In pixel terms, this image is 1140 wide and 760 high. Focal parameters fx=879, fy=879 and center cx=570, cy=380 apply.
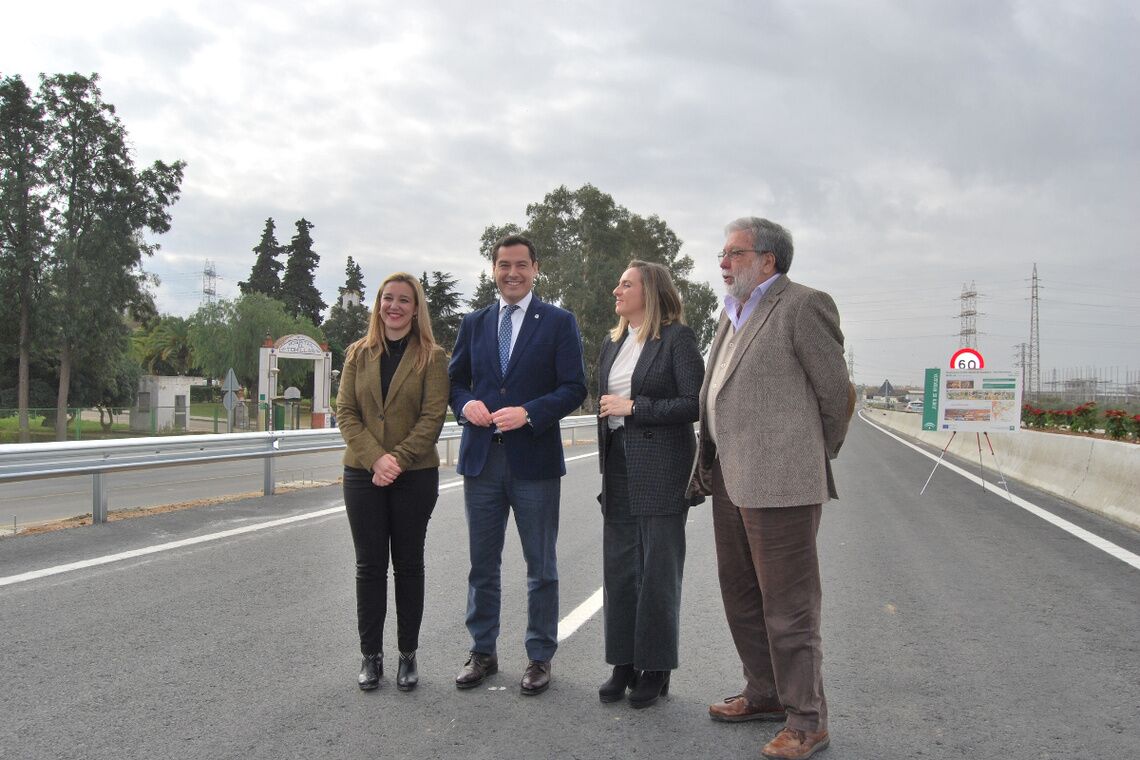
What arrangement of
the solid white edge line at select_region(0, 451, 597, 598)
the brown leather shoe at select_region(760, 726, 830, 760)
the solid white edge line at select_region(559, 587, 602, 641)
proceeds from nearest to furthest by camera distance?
the brown leather shoe at select_region(760, 726, 830, 760)
the solid white edge line at select_region(559, 587, 602, 641)
the solid white edge line at select_region(0, 451, 597, 598)

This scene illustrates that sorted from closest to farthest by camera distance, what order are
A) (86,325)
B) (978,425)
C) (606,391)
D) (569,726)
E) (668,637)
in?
(569,726) → (668,637) → (606,391) → (978,425) → (86,325)

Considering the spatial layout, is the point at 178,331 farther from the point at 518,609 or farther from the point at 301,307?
the point at 518,609

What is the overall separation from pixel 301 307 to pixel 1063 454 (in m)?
79.1

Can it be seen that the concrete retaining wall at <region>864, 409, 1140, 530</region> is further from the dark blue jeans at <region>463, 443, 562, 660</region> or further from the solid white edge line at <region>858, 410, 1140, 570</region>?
the dark blue jeans at <region>463, 443, 562, 660</region>

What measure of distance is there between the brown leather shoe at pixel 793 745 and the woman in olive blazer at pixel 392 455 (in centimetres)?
163

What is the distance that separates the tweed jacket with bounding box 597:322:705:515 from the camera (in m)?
3.75

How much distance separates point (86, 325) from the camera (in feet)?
133

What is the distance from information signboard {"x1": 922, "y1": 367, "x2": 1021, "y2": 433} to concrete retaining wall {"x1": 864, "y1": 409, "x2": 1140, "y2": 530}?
31.7 inches

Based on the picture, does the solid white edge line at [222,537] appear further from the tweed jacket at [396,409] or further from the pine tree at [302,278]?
the pine tree at [302,278]

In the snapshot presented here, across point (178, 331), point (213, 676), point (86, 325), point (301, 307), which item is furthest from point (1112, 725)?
point (178, 331)

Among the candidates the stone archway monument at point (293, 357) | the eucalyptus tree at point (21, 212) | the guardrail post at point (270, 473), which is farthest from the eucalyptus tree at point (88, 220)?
the guardrail post at point (270, 473)

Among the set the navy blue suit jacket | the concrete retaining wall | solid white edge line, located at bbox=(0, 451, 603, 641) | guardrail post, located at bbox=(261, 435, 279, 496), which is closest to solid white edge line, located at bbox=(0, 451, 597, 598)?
solid white edge line, located at bbox=(0, 451, 603, 641)

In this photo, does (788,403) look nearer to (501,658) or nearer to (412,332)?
(412,332)

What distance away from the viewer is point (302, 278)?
85.3 metres
